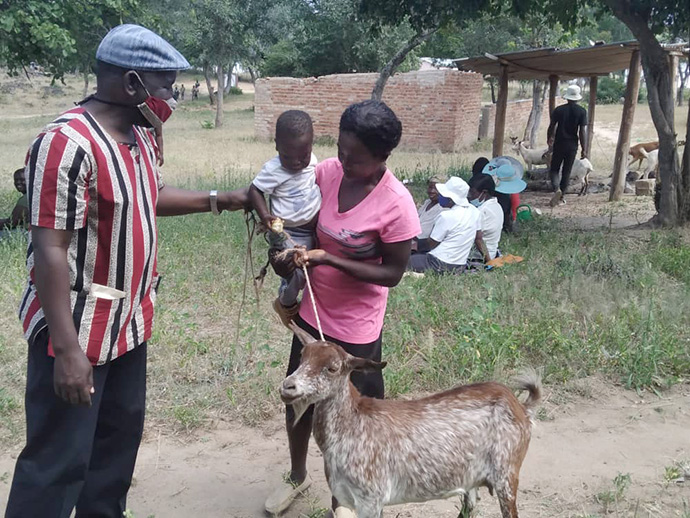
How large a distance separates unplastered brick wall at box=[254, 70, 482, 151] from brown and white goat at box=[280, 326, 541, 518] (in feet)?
53.1

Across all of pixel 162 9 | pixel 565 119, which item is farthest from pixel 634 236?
pixel 162 9

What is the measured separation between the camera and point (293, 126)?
9.73 feet

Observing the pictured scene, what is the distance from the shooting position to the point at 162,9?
26109 mm

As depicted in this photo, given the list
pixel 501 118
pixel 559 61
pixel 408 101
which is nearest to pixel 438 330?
pixel 501 118

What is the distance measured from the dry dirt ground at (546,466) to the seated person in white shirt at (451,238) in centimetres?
225

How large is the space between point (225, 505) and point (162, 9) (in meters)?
26.1

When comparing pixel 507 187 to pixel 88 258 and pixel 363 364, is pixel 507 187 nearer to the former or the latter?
pixel 363 364

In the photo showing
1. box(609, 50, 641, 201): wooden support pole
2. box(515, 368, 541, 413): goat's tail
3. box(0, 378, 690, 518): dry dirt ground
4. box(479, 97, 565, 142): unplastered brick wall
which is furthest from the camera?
box(479, 97, 565, 142): unplastered brick wall

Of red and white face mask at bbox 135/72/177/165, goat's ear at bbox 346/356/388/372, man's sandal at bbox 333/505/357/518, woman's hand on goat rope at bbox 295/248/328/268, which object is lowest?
man's sandal at bbox 333/505/357/518

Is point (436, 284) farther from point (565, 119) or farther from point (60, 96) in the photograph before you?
point (60, 96)

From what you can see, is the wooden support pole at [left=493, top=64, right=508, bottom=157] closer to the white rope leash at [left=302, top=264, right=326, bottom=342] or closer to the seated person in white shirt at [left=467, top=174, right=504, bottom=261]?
the seated person in white shirt at [left=467, top=174, right=504, bottom=261]

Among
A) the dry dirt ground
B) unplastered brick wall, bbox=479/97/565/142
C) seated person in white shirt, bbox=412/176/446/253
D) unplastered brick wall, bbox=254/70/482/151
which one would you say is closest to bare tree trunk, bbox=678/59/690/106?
unplastered brick wall, bbox=479/97/565/142

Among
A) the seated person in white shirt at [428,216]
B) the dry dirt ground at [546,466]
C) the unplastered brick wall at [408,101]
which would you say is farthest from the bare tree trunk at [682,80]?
the dry dirt ground at [546,466]

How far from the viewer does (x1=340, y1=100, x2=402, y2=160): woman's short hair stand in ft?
8.11
